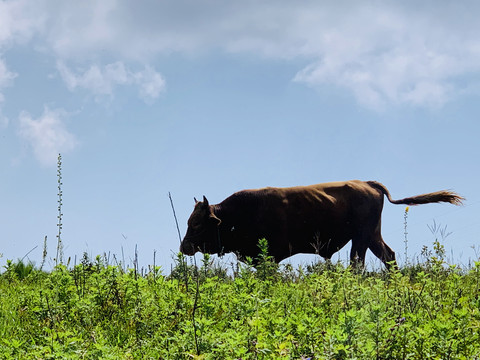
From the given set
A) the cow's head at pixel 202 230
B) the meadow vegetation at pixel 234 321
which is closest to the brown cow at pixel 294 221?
the cow's head at pixel 202 230

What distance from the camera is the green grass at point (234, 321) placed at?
380cm

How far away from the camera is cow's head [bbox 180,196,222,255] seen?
13547 millimetres

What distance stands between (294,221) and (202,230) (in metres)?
2.10

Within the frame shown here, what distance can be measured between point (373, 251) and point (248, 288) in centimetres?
869

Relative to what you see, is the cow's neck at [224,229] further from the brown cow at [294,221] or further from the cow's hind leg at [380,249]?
the cow's hind leg at [380,249]

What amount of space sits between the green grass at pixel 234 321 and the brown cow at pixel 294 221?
5.70 metres

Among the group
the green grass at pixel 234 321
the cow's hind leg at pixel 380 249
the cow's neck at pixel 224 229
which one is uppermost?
the cow's neck at pixel 224 229

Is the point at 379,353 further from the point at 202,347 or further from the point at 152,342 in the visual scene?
the point at 152,342

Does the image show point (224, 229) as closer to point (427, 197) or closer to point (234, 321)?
point (427, 197)

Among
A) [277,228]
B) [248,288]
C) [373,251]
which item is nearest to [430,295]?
[248,288]

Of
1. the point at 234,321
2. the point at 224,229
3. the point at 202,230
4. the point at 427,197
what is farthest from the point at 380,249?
the point at 234,321

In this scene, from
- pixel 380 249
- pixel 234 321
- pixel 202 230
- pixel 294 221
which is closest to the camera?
pixel 234 321

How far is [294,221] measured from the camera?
13.5 metres

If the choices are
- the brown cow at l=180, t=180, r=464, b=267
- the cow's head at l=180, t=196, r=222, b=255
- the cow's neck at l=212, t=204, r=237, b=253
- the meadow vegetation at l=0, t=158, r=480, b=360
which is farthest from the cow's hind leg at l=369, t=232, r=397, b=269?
the meadow vegetation at l=0, t=158, r=480, b=360
